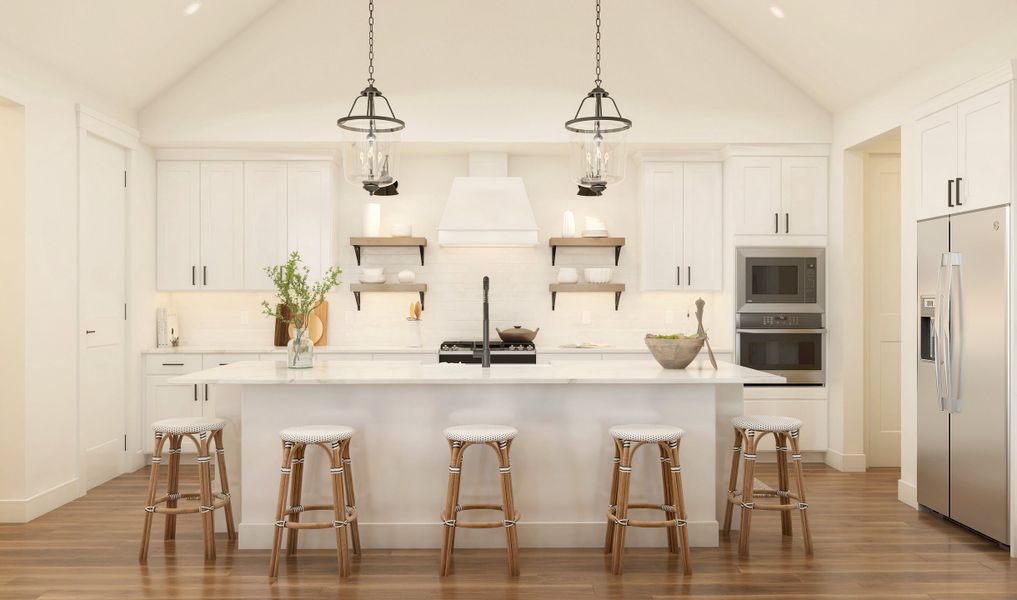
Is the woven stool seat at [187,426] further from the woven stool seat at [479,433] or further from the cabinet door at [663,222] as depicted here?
the cabinet door at [663,222]

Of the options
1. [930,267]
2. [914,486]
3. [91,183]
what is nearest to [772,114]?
[930,267]

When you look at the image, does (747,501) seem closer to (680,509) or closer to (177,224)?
(680,509)

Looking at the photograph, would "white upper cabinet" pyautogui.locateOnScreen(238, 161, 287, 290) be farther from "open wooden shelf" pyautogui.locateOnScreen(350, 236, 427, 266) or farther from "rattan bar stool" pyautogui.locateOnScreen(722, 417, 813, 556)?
"rattan bar stool" pyautogui.locateOnScreen(722, 417, 813, 556)

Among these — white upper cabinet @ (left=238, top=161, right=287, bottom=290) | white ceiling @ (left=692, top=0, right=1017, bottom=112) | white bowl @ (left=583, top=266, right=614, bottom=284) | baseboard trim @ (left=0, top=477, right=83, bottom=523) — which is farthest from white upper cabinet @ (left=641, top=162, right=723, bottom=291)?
baseboard trim @ (left=0, top=477, right=83, bottom=523)

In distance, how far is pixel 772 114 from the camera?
6.28 m

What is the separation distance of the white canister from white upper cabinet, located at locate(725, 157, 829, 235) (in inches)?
119

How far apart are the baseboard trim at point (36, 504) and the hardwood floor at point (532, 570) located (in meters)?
0.10

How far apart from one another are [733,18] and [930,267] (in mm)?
2571

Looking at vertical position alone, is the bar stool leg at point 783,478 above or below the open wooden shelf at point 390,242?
below

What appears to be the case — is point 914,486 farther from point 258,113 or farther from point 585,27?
point 258,113

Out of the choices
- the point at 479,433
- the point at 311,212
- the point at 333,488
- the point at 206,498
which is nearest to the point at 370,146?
the point at 479,433

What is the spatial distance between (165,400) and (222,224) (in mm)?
1532

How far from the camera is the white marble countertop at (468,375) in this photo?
3873 millimetres

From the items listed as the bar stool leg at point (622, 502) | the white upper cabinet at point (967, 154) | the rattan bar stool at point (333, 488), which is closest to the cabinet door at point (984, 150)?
the white upper cabinet at point (967, 154)
